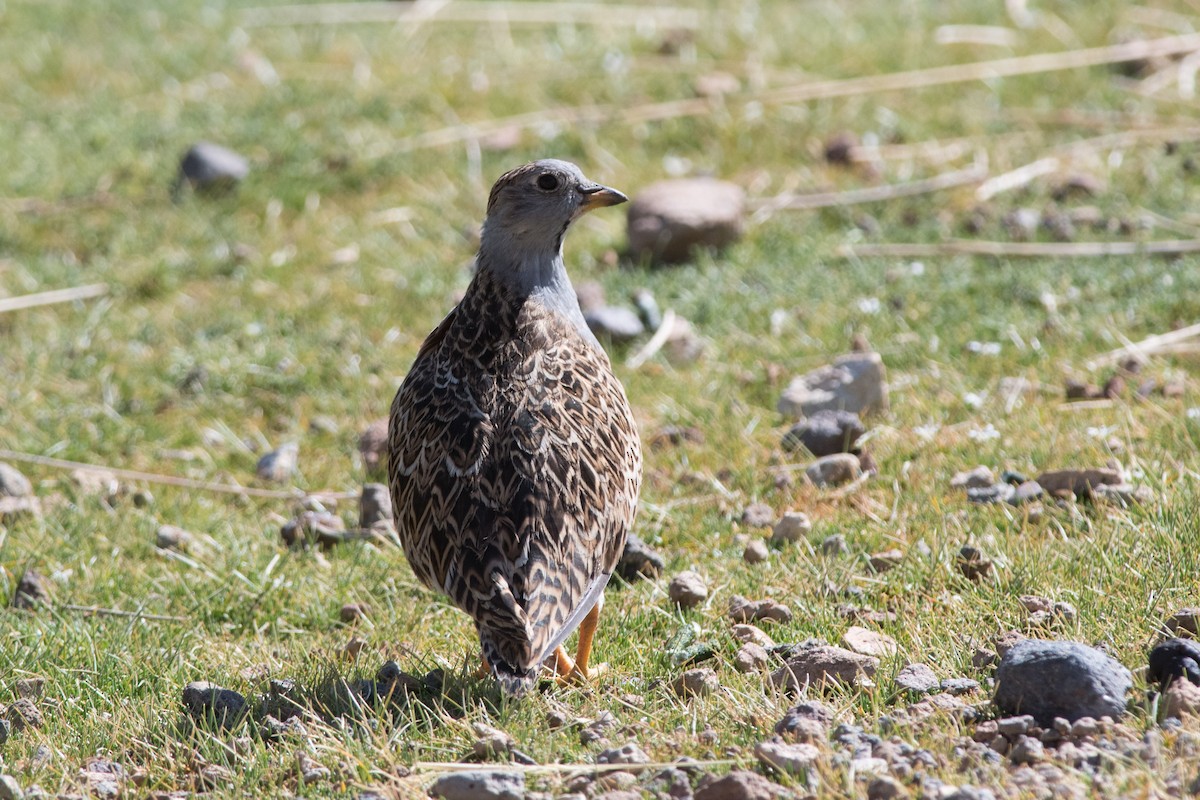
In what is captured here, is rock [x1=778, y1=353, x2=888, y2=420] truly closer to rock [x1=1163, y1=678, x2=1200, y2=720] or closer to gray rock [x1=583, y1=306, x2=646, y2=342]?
gray rock [x1=583, y1=306, x2=646, y2=342]

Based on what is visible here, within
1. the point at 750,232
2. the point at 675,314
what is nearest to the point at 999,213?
the point at 750,232

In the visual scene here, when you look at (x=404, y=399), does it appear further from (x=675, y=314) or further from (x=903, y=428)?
(x=675, y=314)

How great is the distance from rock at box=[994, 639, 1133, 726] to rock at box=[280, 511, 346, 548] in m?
3.12

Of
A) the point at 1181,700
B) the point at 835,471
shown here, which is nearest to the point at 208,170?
the point at 835,471

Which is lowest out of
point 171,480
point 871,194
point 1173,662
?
point 171,480

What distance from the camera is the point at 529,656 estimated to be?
4.33 metres

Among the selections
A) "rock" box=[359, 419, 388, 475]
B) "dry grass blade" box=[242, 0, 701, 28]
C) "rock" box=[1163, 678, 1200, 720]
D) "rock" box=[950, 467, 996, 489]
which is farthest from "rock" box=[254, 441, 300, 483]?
"dry grass blade" box=[242, 0, 701, 28]

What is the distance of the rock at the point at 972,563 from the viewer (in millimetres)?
5090

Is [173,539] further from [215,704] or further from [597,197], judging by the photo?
[597,197]

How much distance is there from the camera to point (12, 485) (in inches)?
266

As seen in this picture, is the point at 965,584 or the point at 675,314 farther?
the point at 675,314

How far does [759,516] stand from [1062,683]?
210 centimetres

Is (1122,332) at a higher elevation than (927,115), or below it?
below

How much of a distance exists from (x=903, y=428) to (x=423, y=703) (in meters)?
2.89
